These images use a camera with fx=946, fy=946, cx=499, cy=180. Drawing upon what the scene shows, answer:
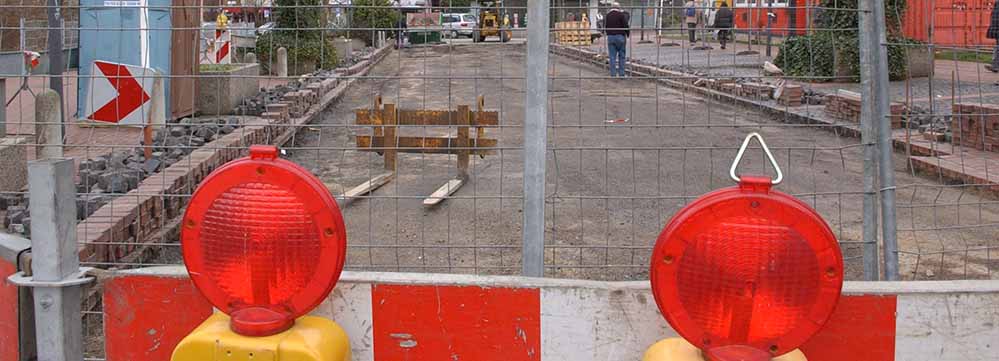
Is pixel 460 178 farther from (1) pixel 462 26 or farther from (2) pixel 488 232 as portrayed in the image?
(1) pixel 462 26

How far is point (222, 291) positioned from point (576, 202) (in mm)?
5575

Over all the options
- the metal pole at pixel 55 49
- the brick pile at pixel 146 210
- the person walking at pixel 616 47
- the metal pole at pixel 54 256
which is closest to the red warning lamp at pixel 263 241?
the metal pole at pixel 54 256

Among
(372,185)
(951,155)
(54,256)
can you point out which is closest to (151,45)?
(372,185)

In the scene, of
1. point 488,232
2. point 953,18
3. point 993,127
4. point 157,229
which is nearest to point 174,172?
point 157,229

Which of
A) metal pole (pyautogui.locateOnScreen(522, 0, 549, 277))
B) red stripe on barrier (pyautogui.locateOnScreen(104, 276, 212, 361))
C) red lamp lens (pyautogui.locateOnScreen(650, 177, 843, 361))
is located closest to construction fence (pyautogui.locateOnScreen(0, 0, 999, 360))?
metal pole (pyautogui.locateOnScreen(522, 0, 549, 277))

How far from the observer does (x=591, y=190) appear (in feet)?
27.0

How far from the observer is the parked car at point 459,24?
3910mm

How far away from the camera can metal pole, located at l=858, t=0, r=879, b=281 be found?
357 cm

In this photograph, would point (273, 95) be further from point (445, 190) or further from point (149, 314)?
point (149, 314)

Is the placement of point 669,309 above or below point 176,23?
below

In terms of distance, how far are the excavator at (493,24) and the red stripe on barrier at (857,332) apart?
1810mm

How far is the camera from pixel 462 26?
4117 mm

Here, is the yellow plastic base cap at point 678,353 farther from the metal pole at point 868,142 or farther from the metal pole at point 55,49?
the metal pole at point 55,49

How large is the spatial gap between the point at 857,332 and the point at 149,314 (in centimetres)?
205
